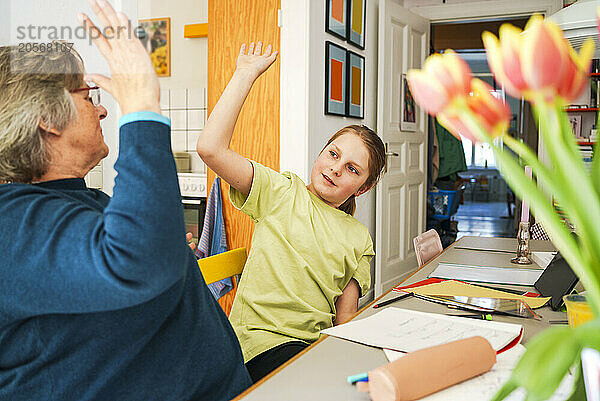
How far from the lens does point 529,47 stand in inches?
15.5

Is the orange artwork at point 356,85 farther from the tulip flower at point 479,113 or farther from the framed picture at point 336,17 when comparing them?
the tulip flower at point 479,113

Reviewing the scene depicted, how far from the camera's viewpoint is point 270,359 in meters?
1.46

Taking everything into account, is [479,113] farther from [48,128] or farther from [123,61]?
[48,128]

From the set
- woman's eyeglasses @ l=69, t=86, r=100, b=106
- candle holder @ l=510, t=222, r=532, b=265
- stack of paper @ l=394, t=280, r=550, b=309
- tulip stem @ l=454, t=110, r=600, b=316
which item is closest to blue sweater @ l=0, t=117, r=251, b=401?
woman's eyeglasses @ l=69, t=86, r=100, b=106

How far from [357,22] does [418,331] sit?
10.7 ft

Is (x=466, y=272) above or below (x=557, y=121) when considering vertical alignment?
below

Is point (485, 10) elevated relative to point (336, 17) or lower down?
elevated

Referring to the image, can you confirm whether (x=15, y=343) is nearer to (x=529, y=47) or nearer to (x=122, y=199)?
(x=122, y=199)

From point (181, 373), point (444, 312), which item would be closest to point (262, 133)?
point (444, 312)

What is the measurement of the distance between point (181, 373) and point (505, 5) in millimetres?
4652

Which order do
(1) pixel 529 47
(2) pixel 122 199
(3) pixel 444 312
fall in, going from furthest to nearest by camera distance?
(3) pixel 444 312 → (2) pixel 122 199 → (1) pixel 529 47

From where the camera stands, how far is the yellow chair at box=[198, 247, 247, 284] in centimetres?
163

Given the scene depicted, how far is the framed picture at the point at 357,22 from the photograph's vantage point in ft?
12.7

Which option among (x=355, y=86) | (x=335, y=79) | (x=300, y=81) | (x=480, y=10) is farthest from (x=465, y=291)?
(x=480, y=10)
